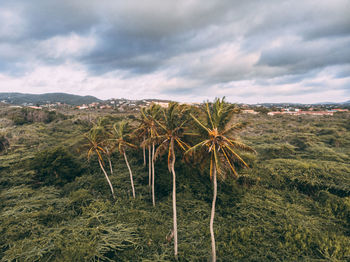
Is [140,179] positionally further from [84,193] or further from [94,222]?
[94,222]

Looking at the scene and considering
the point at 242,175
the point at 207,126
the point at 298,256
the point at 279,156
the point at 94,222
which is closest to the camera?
the point at 207,126

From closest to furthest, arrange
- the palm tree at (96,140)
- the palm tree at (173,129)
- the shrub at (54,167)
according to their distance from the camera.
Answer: the palm tree at (173,129)
the palm tree at (96,140)
the shrub at (54,167)

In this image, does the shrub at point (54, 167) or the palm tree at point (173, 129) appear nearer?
the palm tree at point (173, 129)

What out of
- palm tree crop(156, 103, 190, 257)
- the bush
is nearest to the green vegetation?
palm tree crop(156, 103, 190, 257)

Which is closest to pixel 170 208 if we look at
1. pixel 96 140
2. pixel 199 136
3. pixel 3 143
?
pixel 199 136

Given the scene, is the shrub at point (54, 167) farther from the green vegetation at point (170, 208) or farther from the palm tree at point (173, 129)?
the palm tree at point (173, 129)

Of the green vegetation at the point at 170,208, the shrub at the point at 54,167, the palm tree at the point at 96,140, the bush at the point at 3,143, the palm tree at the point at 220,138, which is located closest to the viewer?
the palm tree at the point at 220,138

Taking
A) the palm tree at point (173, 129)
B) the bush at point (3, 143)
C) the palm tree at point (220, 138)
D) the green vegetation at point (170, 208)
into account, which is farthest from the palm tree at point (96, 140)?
the bush at point (3, 143)

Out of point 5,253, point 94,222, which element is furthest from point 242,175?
point 5,253

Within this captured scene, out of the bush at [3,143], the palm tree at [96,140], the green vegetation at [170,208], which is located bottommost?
the green vegetation at [170,208]
